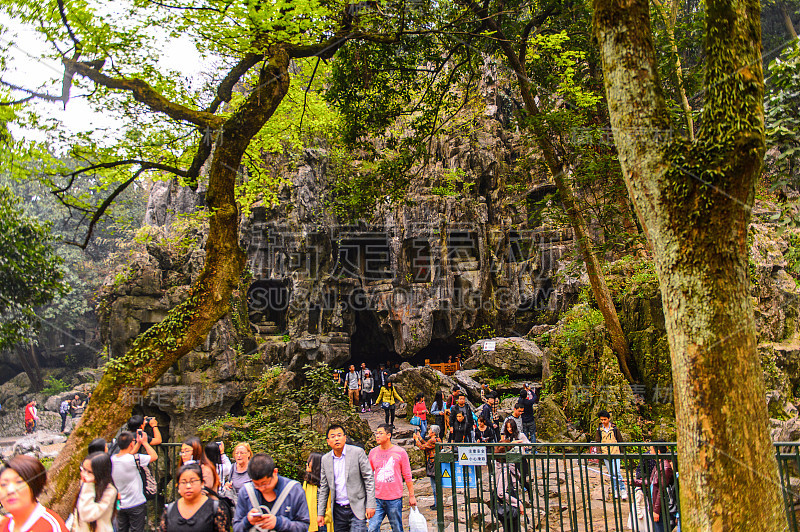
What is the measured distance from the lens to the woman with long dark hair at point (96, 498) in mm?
3219

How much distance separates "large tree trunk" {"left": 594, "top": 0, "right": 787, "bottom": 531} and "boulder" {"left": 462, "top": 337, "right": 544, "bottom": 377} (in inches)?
455

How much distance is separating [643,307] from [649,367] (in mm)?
1208

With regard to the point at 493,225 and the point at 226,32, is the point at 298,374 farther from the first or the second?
the point at 226,32

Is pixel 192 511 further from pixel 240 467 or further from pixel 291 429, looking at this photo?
→ pixel 291 429

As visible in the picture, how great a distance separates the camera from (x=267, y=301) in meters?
21.1

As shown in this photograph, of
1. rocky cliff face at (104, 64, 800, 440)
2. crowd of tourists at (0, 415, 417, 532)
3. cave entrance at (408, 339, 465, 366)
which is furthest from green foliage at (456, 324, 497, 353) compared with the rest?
crowd of tourists at (0, 415, 417, 532)

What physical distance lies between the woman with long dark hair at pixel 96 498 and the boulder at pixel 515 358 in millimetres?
11950

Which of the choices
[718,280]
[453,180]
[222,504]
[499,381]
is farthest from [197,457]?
[453,180]

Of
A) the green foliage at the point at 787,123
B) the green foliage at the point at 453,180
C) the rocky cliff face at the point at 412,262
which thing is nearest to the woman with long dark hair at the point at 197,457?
the green foliage at the point at 787,123

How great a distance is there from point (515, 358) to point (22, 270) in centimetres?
1247

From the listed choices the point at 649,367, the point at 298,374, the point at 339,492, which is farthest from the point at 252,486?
the point at 298,374

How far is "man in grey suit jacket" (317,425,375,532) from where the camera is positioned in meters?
3.90

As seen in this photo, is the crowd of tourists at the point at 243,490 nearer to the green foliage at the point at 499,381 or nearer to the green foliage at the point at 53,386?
the green foliage at the point at 499,381

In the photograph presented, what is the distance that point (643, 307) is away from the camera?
364 inches
